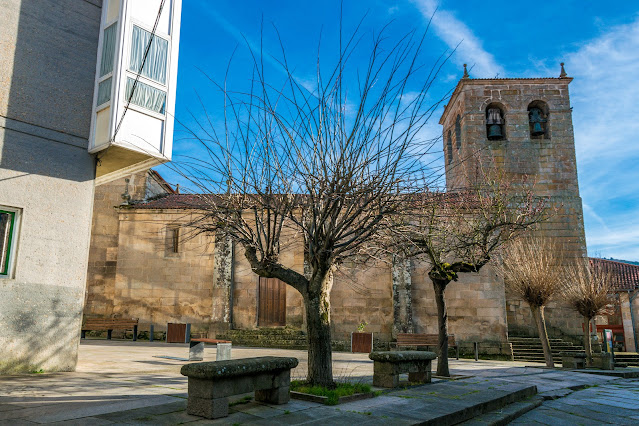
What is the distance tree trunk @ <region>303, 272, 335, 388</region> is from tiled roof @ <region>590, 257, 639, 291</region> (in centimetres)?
2684

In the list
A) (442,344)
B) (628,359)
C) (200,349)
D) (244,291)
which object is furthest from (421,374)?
(628,359)

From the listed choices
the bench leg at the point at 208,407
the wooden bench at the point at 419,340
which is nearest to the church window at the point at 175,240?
the wooden bench at the point at 419,340

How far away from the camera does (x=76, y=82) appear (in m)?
8.83

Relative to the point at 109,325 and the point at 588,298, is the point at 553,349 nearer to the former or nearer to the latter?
the point at 588,298

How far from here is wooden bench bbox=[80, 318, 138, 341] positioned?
17.0 m

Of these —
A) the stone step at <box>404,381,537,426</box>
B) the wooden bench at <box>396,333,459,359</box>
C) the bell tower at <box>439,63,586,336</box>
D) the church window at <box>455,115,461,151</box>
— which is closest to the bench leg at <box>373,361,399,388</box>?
the stone step at <box>404,381,537,426</box>

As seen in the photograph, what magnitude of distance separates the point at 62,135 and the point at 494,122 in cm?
2076

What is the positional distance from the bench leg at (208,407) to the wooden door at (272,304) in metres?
13.7

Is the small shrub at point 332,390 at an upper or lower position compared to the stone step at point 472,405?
upper

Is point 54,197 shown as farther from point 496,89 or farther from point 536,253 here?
point 496,89

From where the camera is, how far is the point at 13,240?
308 inches

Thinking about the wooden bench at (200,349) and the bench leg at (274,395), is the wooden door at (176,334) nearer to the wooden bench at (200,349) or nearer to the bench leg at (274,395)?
the wooden bench at (200,349)

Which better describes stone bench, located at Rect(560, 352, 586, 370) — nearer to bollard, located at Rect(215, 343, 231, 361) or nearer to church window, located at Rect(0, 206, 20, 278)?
bollard, located at Rect(215, 343, 231, 361)

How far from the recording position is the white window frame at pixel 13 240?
25.3 ft
